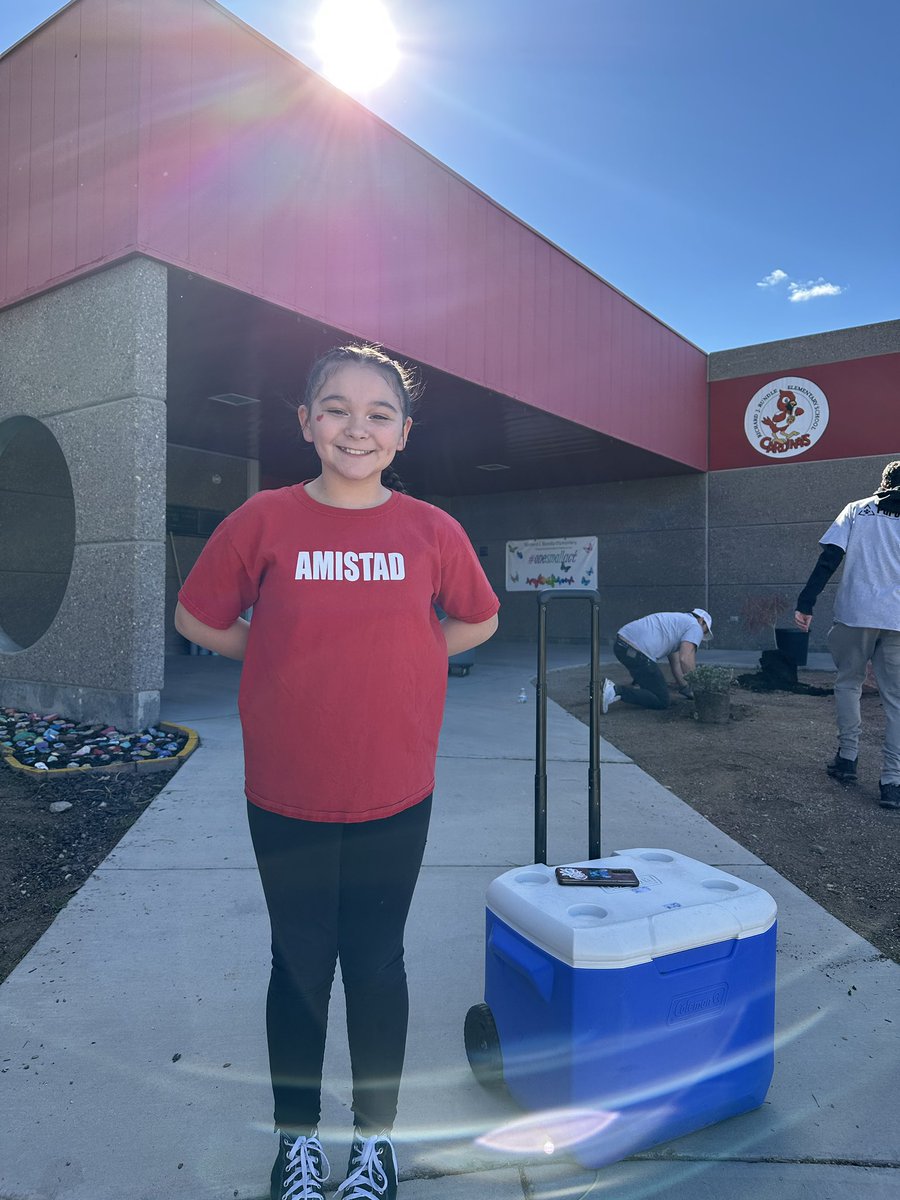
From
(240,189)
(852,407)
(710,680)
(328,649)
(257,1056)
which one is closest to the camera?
(328,649)

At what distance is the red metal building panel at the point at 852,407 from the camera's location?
1181cm

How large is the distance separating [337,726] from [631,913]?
0.74 metres

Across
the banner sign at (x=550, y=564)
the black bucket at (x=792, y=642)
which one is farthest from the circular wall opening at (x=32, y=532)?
the banner sign at (x=550, y=564)

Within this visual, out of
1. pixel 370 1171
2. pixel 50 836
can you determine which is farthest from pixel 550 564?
pixel 370 1171

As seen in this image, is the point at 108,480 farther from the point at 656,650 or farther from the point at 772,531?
A: the point at 772,531

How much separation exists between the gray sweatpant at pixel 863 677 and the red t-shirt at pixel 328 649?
3.70 m

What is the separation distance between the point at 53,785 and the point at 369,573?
11.9 ft

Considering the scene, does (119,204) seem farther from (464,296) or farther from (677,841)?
(677,841)

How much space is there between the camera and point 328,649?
4.99 ft

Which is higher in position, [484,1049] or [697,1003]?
[697,1003]

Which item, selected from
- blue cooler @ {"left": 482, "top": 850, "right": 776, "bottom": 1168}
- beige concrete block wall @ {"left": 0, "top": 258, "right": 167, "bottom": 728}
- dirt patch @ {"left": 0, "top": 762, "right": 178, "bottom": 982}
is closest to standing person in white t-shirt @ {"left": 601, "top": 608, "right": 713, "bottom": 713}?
beige concrete block wall @ {"left": 0, "top": 258, "right": 167, "bottom": 728}

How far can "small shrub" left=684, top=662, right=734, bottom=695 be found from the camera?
22.5 feet

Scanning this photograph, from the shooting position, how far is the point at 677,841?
3773 millimetres

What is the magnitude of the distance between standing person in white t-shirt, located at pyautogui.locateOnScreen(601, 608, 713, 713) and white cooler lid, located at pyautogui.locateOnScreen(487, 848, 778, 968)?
560 centimetres
